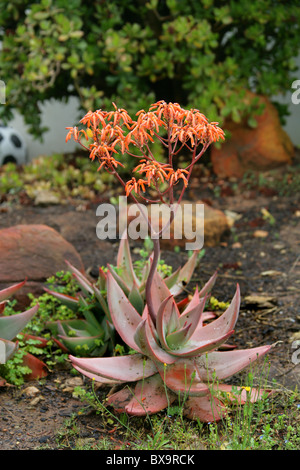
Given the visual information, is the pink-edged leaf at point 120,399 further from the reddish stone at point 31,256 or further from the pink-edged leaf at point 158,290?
the reddish stone at point 31,256

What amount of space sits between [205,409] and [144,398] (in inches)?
11.6

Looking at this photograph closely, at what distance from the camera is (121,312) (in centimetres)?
296

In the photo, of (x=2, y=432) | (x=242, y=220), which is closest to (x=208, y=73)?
(x=242, y=220)

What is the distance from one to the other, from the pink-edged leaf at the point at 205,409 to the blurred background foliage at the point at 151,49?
156 inches

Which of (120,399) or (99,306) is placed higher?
(99,306)

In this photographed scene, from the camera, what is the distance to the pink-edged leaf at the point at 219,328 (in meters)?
2.86

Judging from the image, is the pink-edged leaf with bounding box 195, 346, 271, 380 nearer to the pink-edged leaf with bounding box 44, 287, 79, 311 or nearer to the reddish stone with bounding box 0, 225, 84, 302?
the pink-edged leaf with bounding box 44, 287, 79, 311

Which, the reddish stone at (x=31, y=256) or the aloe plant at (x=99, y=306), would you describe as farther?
the reddish stone at (x=31, y=256)

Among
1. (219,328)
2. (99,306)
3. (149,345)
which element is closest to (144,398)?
(149,345)

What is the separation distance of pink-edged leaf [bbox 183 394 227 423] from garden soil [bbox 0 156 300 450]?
1.19 feet

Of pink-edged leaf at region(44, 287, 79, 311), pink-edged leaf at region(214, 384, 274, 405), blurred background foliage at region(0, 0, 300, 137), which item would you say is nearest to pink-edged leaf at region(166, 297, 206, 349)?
pink-edged leaf at region(214, 384, 274, 405)

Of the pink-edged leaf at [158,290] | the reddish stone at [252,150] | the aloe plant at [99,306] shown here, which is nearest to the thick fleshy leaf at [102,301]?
the aloe plant at [99,306]

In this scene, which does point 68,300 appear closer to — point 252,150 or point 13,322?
point 13,322
